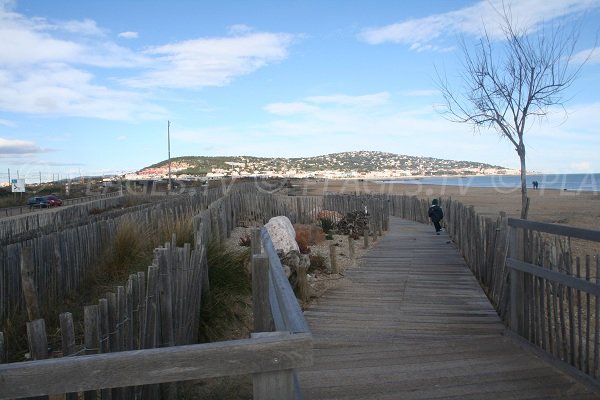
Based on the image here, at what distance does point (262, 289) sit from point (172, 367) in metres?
1.63

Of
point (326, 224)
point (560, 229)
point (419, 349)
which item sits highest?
point (560, 229)

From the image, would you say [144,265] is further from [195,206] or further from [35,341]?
[195,206]

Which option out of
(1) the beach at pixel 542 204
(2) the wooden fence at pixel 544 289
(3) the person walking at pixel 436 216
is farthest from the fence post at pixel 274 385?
(1) the beach at pixel 542 204

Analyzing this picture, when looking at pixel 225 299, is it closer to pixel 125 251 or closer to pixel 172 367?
pixel 125 251

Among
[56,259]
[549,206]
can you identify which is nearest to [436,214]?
[56,259]

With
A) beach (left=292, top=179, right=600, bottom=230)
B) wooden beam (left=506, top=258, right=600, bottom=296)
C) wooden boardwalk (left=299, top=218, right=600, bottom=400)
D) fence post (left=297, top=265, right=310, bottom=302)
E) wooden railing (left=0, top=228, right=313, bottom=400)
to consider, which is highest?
wooden railing (left=0, top=228, right=313, bottom=400)

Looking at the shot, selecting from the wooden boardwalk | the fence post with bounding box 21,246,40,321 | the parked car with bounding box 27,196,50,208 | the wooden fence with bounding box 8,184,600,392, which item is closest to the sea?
the parked car with bounding box 27,196,50,208

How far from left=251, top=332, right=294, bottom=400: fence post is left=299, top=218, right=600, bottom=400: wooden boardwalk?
215 cm

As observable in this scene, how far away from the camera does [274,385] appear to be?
1.96m

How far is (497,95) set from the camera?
1164cm

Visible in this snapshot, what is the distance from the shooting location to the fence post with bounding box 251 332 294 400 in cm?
195

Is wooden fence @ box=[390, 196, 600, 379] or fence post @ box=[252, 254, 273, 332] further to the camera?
wooden fence @ box=[390, 196, 600, 379]

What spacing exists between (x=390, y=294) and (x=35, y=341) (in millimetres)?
6005

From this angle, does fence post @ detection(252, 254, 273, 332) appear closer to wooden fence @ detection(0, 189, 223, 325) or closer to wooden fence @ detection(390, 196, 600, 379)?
wooden fence @ detection(390, 196, 600, 379)
